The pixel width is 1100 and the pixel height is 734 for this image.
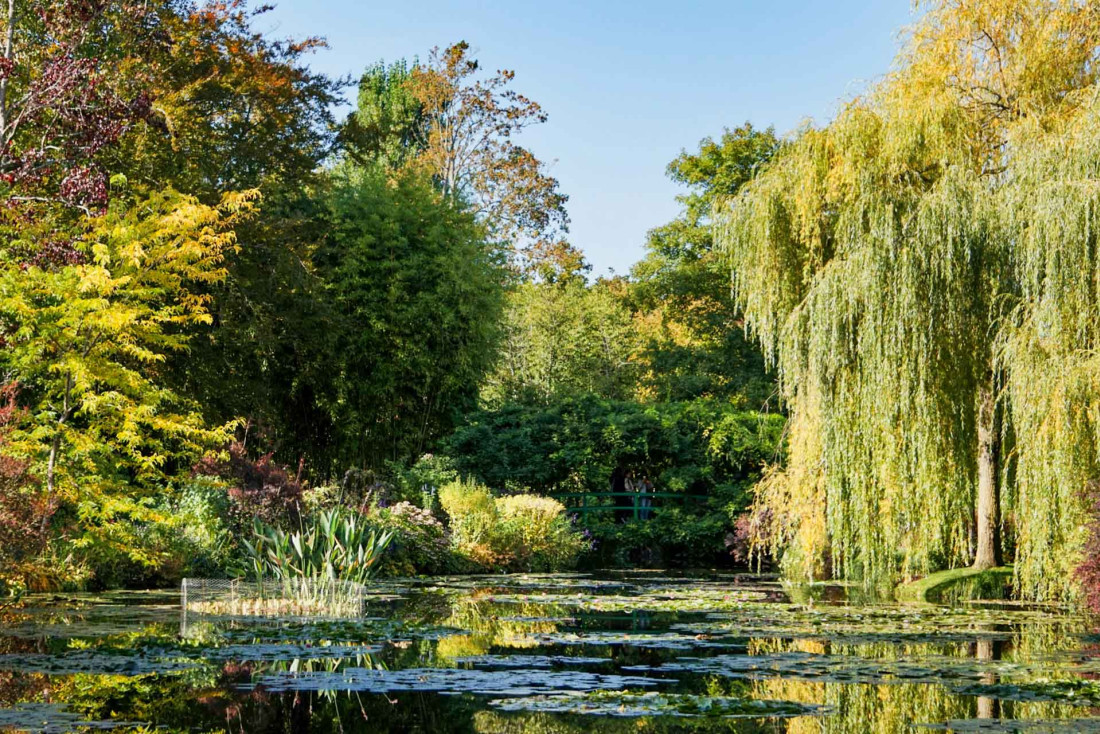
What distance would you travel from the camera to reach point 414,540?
18.0 meters

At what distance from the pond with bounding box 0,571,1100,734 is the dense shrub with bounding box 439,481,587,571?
23.0 feet

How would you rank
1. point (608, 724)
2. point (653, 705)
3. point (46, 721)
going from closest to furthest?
1. point (46, 721)
2. point (608, 724)
3. point (653, 705)

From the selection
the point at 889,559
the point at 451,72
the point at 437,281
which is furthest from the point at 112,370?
the point at 451,72

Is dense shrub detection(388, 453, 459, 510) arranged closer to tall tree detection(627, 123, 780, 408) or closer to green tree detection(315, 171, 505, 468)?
green tree detection(315, 171, 505, 468)

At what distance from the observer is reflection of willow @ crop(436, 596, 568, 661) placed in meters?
8.58

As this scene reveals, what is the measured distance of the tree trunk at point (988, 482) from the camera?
12.2 meters

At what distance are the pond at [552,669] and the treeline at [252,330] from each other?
262 centimetres

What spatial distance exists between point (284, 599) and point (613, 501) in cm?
1428

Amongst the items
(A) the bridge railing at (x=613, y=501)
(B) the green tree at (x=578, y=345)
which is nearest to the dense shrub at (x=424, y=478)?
(A) the bridge railing at (x=613, y=501)

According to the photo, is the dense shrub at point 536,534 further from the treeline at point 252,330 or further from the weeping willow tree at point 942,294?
the weeping willow tree at point 942,294

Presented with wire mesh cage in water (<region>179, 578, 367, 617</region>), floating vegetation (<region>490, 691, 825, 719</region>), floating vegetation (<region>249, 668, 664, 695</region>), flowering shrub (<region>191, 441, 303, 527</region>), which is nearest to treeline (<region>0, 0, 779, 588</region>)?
flowering shrub (<region>191, 441, 303, 527</region>)

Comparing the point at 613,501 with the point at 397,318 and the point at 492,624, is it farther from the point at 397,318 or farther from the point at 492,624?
the point at 492,624

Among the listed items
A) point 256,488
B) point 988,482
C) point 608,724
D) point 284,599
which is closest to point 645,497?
point 256,488

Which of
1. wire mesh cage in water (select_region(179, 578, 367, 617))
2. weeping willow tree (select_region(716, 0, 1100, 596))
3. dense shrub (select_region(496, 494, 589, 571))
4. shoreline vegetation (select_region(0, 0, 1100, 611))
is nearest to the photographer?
wire mesh cage in water (select_region(179, 578, 367, 617))
